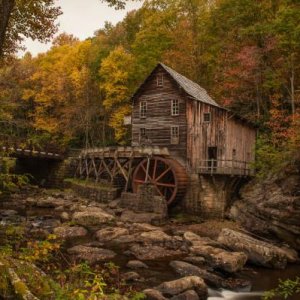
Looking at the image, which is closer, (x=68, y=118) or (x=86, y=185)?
(x=86, y=185)

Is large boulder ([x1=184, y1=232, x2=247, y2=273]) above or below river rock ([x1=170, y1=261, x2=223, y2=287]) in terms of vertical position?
above

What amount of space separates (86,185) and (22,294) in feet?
74.3

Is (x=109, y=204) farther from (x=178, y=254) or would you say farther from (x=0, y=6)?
(x=0, y=6)

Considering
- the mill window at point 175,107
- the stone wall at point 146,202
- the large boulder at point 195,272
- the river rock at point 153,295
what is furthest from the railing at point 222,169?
the river rock at point 153,295

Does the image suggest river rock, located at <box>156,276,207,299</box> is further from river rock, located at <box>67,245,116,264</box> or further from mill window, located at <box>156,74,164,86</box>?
mill window, located at <box>156,74,164,86</box>

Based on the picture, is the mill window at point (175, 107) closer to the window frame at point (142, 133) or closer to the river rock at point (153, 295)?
the window frame at point (142, 133)

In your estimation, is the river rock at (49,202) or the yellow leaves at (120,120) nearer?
the river rock at (49,202)

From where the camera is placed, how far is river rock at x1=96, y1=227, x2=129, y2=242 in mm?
14859

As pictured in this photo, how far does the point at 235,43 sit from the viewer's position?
27484 mm

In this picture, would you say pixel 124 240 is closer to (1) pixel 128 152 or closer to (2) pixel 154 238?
(2) pixel 154 238

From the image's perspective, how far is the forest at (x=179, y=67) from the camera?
2284cm

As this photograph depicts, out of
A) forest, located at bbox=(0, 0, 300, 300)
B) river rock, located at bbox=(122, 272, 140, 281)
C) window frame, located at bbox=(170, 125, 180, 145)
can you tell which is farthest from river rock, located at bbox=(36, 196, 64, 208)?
river rock, located at bbox=(122, 272, 140, 281)

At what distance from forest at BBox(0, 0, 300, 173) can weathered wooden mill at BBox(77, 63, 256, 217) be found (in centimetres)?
213

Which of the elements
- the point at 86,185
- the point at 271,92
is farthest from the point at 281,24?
the point at 86,185
